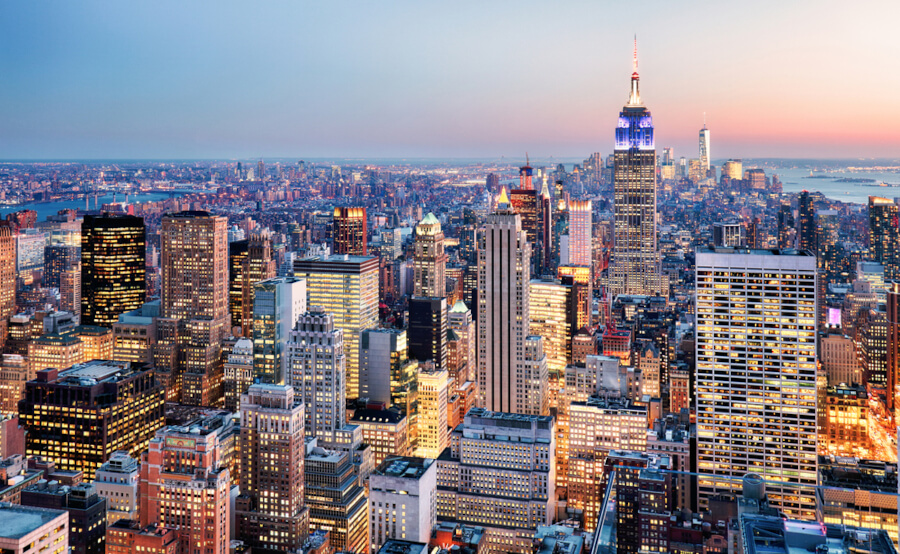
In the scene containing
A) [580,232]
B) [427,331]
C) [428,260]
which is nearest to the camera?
[427,331]

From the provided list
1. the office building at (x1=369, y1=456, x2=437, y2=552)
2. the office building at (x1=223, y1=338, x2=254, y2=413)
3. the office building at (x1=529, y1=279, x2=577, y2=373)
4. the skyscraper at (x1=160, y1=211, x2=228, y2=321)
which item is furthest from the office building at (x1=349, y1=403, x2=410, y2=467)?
the skyscraper at (x1=160, y1=211, x2=228, y2=321)

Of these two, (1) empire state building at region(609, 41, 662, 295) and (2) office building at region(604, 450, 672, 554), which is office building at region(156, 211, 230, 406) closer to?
(2) office building at region(604, 450, 672, 554)

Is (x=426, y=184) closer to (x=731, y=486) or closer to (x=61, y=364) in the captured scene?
(x=61, y=364)

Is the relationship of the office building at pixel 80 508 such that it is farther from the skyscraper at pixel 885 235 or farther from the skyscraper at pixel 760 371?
the skyscraper at pixel 885 235

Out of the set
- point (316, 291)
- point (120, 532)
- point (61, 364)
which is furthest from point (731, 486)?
point (61, 364)

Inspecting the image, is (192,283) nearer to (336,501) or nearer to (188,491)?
(336,501)

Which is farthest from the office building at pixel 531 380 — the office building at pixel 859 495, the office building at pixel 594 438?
the office building at pixel 859 495

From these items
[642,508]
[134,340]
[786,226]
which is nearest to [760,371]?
[642,508]
